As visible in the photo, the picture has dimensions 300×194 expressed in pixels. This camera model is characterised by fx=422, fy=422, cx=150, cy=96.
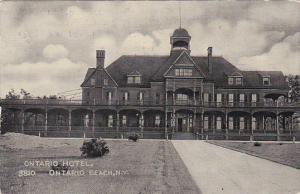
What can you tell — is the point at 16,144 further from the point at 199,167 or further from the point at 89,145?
the point at 199,167

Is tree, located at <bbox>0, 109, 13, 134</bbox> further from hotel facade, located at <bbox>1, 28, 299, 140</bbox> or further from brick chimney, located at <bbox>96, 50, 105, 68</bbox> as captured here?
brick chimney, located at <bbox>96, 50, 105, 68</bbox>

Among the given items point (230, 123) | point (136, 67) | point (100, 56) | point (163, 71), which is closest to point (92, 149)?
point (100, 56)

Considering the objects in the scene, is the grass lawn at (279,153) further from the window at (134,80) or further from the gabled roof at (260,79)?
the window at (134,80)

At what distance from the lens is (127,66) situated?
39219 mm

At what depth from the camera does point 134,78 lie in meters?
38.6

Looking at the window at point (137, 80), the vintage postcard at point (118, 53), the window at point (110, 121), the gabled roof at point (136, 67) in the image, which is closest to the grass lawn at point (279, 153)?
the vintage postcard at point (118, 53)

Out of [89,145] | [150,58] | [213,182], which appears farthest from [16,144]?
[150,58]

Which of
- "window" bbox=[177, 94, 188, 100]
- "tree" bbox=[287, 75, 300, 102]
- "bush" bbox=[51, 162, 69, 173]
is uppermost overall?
"tree" bbox=[287, 75, 300, 102]

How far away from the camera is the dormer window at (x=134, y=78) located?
3838 centimetres

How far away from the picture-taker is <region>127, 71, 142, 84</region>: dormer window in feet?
126

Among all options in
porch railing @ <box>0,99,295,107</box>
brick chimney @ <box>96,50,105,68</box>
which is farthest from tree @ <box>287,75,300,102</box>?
brick chimney @ <box>96,50,105,68</box>

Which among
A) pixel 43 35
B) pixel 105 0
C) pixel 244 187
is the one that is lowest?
pixel 244 187

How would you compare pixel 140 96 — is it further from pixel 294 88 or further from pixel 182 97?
pixel 294 88

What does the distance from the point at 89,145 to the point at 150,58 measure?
25.5 m
